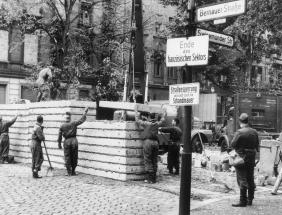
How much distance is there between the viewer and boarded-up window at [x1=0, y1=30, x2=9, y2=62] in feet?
119

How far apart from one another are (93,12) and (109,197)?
108ft

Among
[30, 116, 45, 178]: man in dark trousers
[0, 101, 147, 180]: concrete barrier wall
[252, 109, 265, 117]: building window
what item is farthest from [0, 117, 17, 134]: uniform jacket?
[252, 109, 265, 117]: building window

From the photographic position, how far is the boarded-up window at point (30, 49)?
125ft

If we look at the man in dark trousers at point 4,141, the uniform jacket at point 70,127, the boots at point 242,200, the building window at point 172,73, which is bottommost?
the boots at point 242,200

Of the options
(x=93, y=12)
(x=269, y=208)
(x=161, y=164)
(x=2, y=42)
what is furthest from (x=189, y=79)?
(x=93, y=12)

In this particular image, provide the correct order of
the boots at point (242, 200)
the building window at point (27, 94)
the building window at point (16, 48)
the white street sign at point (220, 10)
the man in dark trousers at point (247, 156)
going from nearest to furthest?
the white street sign at point (220, 10)
the boots at point (242, 200)
the man in dark trousers at point (247, 156)
the building window at point (16, 48)
the building window at point (27, 94)

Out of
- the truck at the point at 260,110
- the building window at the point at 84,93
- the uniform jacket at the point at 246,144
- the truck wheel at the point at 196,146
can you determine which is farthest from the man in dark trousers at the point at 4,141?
the building window at the point at 84,93

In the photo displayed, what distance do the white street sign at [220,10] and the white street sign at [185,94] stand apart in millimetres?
1072

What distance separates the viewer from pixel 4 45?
1442 inches

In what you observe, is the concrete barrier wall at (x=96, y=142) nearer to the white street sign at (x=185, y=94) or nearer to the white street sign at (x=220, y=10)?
the white street sign at (x=185, y=94)

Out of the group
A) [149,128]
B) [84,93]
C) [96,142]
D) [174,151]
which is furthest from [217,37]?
[84,93]

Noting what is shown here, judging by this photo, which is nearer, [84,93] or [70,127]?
[70,127]

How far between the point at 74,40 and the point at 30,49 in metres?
5.22

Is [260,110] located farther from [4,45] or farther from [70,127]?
[4,45]
